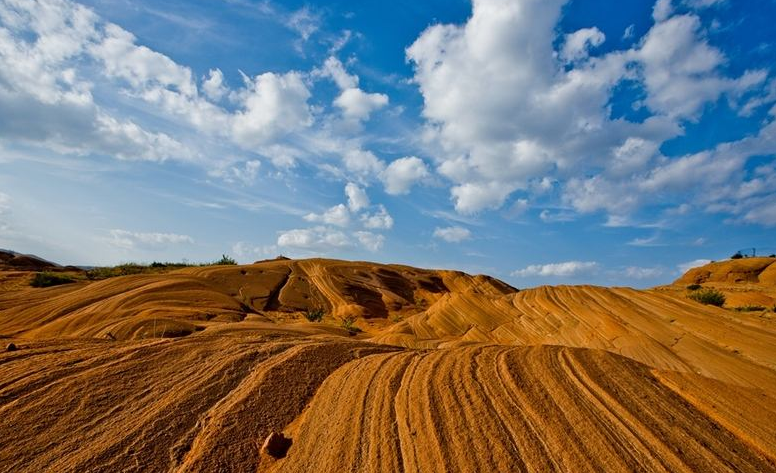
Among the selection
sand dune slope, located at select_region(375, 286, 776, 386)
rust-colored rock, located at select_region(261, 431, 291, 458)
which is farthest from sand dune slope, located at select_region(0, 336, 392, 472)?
sand dune slope, located at select_region(375, 286, 776, 386)

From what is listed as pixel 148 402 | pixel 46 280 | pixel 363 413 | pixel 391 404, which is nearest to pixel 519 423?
pixel 391 404

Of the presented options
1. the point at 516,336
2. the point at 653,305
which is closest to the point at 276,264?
the point at 516,336

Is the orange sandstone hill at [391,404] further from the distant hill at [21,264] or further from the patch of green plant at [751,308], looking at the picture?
the distant hill at [21,264]

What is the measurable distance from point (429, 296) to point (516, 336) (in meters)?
20.7

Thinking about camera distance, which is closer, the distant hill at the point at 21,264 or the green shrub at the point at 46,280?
the green shrub at the point at 46,280

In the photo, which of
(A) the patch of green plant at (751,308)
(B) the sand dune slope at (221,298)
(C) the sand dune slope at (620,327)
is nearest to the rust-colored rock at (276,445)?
(C) the sand dune slope at (620,327)

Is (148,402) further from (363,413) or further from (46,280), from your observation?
(46,280)

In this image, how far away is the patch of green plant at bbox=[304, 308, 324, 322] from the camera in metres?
23.3

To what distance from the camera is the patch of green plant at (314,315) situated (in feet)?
76.5

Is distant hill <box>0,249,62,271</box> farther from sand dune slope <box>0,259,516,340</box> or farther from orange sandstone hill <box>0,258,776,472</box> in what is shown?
orange sandstone hill <box>0,258,776,472</box>

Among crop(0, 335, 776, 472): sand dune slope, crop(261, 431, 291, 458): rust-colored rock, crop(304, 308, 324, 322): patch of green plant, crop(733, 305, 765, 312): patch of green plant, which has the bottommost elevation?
crop(261, 431, 291, 458): rust-colored rock

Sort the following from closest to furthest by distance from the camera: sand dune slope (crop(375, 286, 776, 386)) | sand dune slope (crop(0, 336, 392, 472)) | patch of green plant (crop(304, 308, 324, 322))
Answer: sand dune slope (crop(0, 336, 392, 472))
sand dune slope (crop(375, 286, 776, 386))
patch of green plant (crop(304, 308, 324, 322))

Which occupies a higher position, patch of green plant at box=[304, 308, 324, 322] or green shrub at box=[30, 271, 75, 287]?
green shrub at box=[30, 271, 75, 287]

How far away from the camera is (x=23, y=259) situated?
36.3m
